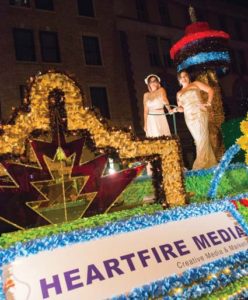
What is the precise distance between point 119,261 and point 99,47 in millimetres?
18237

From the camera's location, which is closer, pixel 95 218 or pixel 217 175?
pixel 95 218

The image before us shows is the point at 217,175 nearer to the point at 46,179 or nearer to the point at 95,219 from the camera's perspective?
the point at 95,219

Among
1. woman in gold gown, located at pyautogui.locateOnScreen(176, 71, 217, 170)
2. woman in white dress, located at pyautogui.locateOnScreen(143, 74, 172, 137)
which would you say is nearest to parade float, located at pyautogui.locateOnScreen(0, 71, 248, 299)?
woman in gold gown, located at pyautogui.locateOnScreen(176, 71, 217, 170)

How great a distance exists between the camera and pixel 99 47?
19.9 m

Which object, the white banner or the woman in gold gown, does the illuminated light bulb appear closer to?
the white banner

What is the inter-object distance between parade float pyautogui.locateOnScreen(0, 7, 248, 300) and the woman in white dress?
2193 mm

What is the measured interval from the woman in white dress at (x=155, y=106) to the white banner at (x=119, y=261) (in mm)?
3025

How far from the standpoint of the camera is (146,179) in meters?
5.37

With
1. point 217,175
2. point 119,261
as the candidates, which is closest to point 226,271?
point 119,261

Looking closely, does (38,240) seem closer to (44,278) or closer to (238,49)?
(44,278)

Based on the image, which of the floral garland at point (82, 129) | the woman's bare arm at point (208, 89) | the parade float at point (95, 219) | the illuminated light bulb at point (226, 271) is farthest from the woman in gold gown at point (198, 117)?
the illuminated light bulb at point (226, 271)

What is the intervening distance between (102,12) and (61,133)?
18.3 m

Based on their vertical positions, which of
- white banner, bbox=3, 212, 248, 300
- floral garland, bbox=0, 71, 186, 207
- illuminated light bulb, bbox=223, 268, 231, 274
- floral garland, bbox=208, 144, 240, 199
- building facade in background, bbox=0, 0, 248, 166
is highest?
building facade in background, bbox=0, 0, 248, 166

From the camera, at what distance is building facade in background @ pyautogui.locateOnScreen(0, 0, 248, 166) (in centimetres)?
1722
